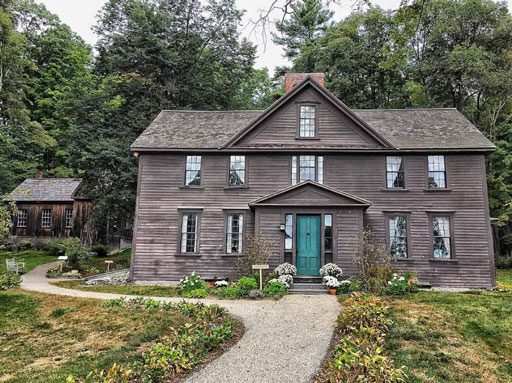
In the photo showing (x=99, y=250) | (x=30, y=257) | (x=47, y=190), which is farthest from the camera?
(x=47, y=190)

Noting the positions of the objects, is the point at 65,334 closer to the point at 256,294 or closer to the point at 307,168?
the point at 256,294

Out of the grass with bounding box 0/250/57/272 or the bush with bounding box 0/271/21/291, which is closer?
the bush with bounding box 0/271/21/291

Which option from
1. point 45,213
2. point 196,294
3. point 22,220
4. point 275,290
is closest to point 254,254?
point 275,290

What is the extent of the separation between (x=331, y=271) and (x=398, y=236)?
4030 mm

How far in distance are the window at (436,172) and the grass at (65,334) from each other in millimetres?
12940

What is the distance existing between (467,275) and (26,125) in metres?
29.0

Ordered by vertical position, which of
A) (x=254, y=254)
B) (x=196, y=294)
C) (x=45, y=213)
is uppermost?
(x=45, y=213)

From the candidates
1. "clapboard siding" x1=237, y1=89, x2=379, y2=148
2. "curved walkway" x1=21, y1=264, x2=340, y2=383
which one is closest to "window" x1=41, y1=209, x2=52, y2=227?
"clapboard siding" x1=237, y1=89, x2=379, y2=148

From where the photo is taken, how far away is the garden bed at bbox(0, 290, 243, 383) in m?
6.38

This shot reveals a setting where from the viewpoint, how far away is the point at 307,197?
15.9 meters

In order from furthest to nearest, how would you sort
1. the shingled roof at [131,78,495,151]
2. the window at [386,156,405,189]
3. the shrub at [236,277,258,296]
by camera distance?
the window at [386,156,405,189] → the shingled roof at [131,78,495,151] → the shrub at [236,277,258,296]

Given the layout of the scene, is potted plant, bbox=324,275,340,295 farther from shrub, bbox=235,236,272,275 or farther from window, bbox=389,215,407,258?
window, bbox=389,215,407,258

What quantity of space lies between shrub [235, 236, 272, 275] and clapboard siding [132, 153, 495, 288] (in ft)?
1.90

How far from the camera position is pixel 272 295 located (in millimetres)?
12773
